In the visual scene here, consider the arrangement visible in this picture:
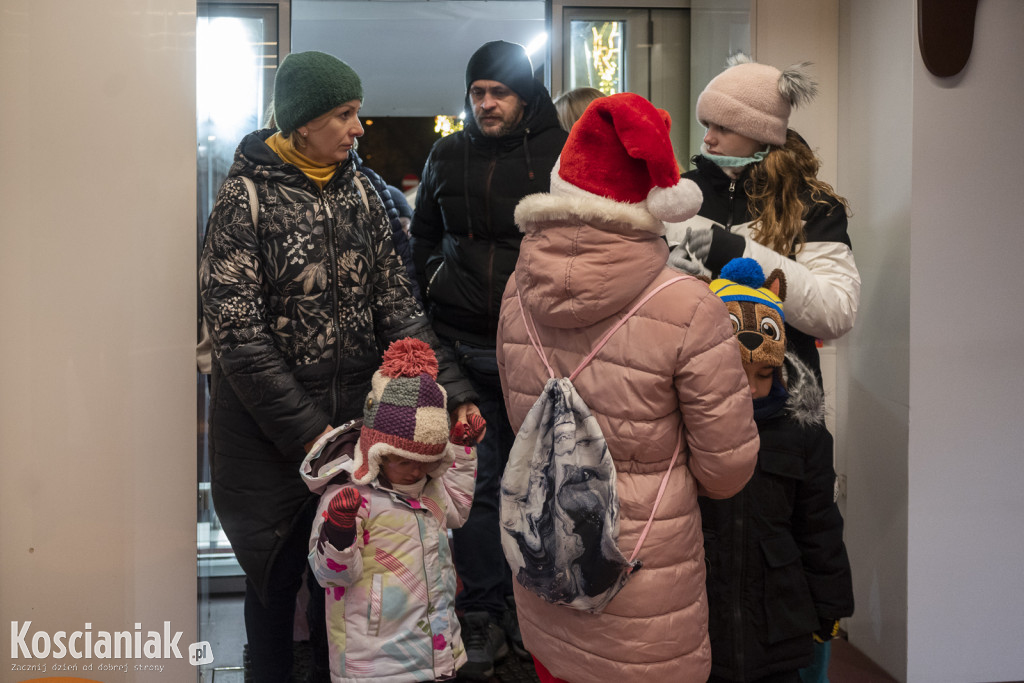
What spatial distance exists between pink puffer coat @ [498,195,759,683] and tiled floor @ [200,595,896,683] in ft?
3.33

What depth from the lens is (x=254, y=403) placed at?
225 centimetres

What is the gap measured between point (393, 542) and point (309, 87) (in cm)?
111

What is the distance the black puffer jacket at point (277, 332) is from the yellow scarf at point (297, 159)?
0.08ft

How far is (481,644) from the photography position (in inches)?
107

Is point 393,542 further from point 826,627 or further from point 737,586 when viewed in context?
point 826,627

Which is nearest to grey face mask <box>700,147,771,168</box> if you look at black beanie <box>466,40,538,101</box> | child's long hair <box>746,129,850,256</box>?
child's long hair <box>746,129,850,256</box>

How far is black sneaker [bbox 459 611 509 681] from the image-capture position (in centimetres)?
267

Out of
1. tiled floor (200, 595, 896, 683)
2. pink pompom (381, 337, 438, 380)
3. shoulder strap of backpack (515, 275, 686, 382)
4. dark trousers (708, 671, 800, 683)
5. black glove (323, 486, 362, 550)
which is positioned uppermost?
shoulder strap of backpack (515, 275, 686, 382)

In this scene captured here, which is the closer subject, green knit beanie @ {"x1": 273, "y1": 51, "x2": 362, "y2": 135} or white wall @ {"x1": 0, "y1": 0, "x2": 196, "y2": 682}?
white wall @ {"x1": 0, "y1": 0, "x2": 196, "y2": 682}

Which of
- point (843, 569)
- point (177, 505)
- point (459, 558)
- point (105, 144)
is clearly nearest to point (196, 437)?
point (177, 505)

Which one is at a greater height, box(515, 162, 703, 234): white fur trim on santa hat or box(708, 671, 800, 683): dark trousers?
box(515, 162, 703, 234): white fur trim on santa hat

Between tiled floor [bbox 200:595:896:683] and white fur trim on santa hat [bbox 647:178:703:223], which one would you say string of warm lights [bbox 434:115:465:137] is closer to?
tiled floor [bbox 200:595:896:683]

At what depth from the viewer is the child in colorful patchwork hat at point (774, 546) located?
2023 millimetres

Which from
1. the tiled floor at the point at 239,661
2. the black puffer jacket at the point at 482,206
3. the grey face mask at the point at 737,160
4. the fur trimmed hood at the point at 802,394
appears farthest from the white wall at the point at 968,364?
the black puffer jacket at the point at 482,206
